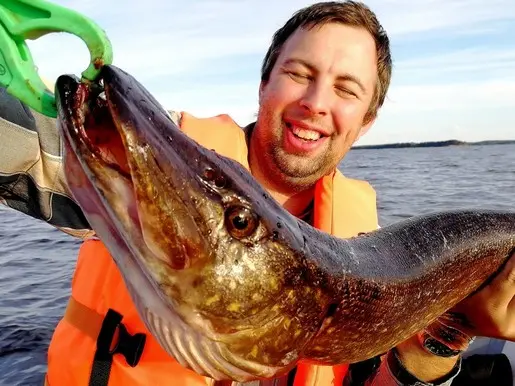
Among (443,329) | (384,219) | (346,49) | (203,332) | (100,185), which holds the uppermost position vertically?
(346,49)

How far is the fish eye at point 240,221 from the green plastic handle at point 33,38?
61 centimetres

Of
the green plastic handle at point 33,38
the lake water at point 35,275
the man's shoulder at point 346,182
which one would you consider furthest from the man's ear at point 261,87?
the lake water at point 35,275

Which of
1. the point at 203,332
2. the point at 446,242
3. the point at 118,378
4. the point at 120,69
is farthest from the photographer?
the point at 118,378

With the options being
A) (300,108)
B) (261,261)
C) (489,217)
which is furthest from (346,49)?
(261,261)

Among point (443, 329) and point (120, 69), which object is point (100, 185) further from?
point (443, 329)

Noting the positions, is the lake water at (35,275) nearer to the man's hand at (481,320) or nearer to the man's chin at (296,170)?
the man's chin at (296,170)

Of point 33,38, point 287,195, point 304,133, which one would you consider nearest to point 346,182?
point 287,195

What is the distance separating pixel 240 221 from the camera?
5.98 feet

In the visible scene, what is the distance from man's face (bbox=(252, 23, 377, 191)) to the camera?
360 centimetres

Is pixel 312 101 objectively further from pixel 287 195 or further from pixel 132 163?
pixel 132 163

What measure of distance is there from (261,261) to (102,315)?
153 cm

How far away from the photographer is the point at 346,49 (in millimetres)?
3664

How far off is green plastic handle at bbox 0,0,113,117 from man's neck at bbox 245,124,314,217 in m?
2.30

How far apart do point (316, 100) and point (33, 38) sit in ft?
7.08
